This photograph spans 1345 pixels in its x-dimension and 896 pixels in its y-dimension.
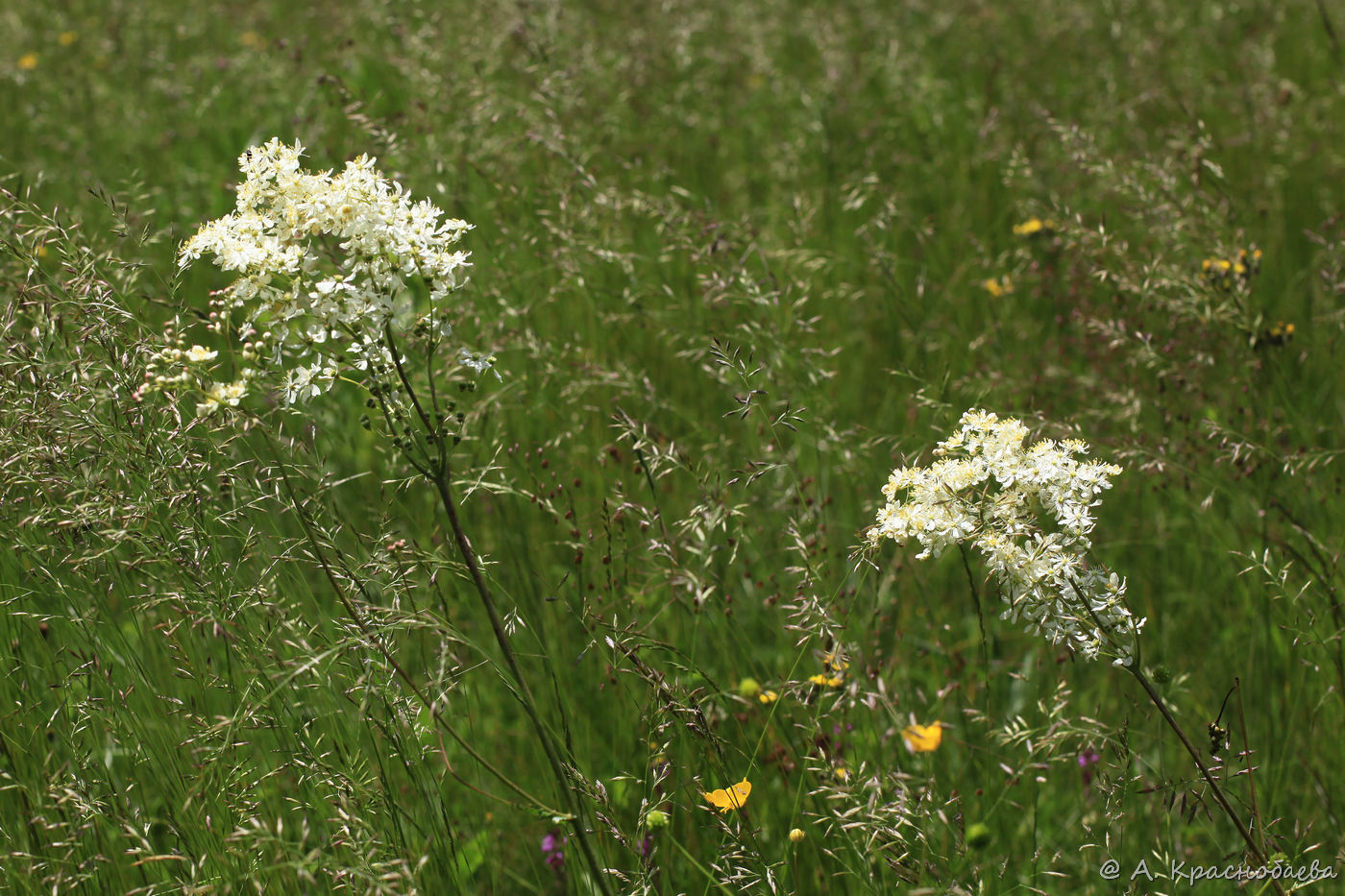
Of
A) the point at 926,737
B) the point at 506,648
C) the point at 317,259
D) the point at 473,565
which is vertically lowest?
the point at 926,737

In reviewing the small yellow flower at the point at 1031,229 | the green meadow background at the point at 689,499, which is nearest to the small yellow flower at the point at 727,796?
the green meadow background at the point at 689,499

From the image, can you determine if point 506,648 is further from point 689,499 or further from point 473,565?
point 689,499

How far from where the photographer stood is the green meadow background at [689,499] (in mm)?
1662

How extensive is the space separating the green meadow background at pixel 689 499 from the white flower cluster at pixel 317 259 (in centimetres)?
18

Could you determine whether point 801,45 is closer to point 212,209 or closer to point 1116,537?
point 212,209

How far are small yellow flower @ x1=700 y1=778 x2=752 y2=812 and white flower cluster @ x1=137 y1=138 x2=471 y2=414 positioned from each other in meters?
0.86

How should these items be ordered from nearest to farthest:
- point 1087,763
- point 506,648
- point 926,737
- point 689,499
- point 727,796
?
point 506,648
point 727,796
point 926,737
point 1087,763
point 689,499

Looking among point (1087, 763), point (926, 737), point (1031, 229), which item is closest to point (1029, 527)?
point (926, 737)

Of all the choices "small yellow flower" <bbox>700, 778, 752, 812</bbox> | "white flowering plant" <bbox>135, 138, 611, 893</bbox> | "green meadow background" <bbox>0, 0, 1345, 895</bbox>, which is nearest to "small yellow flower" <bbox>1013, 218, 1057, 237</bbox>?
"green meadow background" <bbox>0, 0, 1345, 895</bbox>

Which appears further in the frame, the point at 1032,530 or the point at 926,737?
the point at 926,737

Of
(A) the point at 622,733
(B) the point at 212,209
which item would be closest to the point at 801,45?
(B) the point at 212,209

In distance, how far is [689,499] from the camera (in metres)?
2.93

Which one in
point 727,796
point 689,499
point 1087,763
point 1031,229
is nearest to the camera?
point 727,796

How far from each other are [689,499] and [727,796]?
131 centimetres
